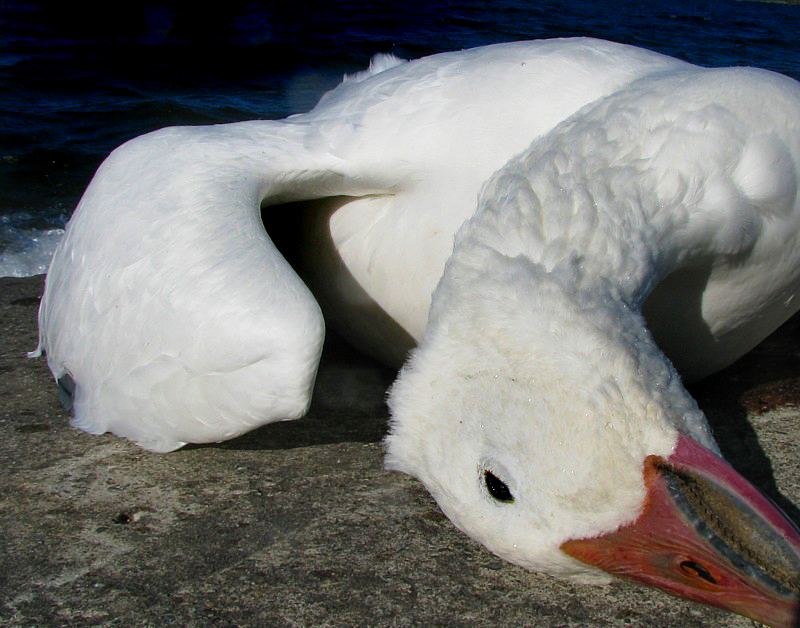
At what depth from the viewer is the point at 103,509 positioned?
2.96 m

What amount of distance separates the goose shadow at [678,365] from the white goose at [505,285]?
3 centimetres

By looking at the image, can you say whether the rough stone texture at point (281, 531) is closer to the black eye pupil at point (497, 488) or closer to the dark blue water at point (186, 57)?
the black eye pupil at point (497, 488)

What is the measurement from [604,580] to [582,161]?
1201mm

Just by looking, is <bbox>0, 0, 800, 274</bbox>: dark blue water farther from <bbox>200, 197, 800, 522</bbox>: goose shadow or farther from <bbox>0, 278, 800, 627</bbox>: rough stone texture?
<bbox>0, 278, 800, 627</bbox>: rough stone texture

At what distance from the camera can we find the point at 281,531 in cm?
278

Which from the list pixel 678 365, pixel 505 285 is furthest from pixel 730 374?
pixel 505 285

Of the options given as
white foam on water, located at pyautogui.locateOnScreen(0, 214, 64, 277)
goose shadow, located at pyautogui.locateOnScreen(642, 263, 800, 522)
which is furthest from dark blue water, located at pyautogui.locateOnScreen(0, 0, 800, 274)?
goose shadow, located at pyautogui.locateOnScreen(642, 263, 800, 522)

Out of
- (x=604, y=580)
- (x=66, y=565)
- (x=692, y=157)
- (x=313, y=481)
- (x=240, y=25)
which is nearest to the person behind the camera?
Result: (x=604, y=580)

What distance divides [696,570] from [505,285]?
804 millimetres

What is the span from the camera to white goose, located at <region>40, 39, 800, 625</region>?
210 cm

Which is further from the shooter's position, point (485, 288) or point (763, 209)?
point (763, 209)

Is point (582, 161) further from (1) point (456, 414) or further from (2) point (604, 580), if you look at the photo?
(2) point (604, 580)

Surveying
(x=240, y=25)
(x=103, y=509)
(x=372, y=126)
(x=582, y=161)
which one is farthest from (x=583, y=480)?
(x=240, y=25)

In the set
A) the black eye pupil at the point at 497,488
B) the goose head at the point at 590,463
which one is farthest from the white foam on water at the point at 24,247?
→ the black eye pupil at the point at 497,488
